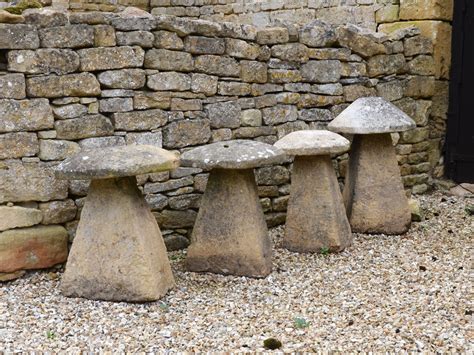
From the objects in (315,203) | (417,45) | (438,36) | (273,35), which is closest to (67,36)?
(273,35)

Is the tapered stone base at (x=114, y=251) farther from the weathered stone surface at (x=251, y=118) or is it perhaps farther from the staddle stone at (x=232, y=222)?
the weathered stone surface at (x=251, y=118)

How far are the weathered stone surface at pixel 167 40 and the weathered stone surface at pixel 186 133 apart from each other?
612 mm

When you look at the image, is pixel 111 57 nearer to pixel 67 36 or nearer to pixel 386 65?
pixel 67 36

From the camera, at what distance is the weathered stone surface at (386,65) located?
6242mm

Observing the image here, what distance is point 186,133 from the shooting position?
4.99 m

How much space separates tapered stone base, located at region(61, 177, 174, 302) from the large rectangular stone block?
1.86 feet

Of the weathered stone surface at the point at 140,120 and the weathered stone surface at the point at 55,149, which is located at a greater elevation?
the weathered stone surface at the point at 140,120

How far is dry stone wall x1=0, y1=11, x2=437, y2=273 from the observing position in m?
4.25

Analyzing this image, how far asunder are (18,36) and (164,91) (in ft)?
3.84

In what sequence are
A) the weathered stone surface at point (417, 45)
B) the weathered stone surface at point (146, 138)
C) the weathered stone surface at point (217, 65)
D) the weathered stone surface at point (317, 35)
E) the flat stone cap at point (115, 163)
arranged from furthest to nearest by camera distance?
1. the weathered stone surface at point (417, 45)
2. the weathered stone surface at point (317, 35)
3. the weathered stone surface at point (217, 65)
4. the weathered stone surface at point (146, 138)
5. the flat stone cap at point (115, 163)

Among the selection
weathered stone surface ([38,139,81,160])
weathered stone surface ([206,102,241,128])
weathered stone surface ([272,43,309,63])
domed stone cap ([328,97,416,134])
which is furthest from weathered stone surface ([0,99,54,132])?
domed stone cap ([328,97,416,134])

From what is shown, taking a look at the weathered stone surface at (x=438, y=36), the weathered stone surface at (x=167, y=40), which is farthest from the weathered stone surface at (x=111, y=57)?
the weathered stone surface at (x=438, y=36)

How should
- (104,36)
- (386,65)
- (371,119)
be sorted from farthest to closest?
(386,65)
(371,119)
(104,36)

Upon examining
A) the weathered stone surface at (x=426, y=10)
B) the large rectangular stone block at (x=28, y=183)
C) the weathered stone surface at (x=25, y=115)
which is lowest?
the large rectangular stone block at (x=28, y=183)
